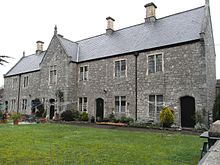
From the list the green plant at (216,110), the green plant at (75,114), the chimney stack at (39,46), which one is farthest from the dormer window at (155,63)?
the chimney stack at (39,46)

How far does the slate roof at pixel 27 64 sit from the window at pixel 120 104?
1289 cm

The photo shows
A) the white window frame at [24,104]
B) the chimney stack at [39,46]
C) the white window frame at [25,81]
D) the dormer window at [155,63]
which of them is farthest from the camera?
the chimney stack at [39,46]

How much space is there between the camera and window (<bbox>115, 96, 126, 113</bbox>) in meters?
18.1

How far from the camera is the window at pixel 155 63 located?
16.6 m

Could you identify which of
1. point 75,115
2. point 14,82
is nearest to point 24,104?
point 14,82

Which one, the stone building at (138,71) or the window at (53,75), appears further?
the window at (53,75)

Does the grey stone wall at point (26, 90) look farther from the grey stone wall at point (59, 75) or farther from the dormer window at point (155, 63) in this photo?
the dormer window at point (155, 63)

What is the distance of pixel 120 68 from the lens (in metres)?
18.7

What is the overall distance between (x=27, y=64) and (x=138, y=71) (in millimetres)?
18973

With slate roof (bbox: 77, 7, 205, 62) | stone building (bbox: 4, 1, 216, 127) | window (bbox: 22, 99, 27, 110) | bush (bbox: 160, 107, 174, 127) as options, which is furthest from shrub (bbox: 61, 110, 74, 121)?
window (bbox: 22, 99, 27, 110)

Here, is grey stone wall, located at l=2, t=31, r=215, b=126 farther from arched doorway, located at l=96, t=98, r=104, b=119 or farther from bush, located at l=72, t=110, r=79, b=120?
bush, located at l=72, t=110, r=79, b=120

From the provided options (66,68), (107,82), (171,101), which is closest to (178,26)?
(171,101)

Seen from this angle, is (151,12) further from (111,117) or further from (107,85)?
(111,117)

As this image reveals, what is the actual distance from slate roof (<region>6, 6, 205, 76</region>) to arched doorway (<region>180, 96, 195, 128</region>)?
13.5 feet
